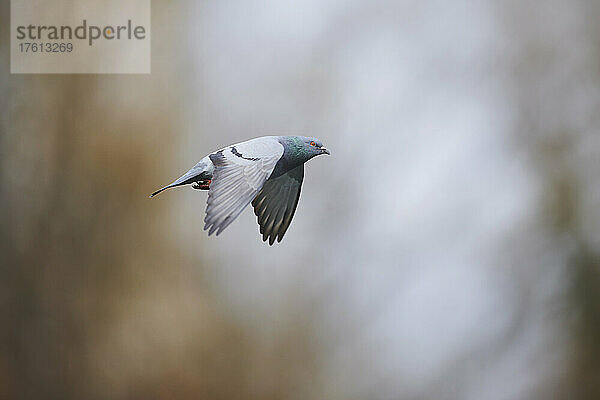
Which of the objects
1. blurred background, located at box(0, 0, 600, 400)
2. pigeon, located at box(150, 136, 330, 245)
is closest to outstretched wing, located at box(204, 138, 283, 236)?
pigeon, located at box(150, 136, 330, 245)

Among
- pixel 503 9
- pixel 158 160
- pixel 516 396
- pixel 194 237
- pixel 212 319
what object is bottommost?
pixel 516 396

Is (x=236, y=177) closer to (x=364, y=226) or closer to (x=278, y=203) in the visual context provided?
(x=278, y=203)

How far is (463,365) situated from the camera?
1745 mm

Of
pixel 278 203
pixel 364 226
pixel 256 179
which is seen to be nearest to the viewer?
pixel 256 179

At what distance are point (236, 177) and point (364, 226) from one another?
1.26 metres

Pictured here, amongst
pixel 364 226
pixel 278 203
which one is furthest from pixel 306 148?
pixel 364 226

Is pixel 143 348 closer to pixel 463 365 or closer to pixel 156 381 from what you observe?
pixel 156 381

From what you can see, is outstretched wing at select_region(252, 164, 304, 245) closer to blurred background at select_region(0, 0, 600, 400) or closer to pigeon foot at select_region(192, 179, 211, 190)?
pigeon foot at select_region(192, 179, 211, 190)

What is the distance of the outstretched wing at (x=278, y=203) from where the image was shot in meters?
0.59

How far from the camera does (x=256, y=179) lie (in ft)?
1.52

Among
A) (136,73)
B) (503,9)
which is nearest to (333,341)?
(136,73)

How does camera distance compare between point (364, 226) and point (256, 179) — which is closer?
point (256, 179)

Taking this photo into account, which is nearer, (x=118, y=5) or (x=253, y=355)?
(x=118, y=5)

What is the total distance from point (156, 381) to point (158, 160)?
24.9 inches
